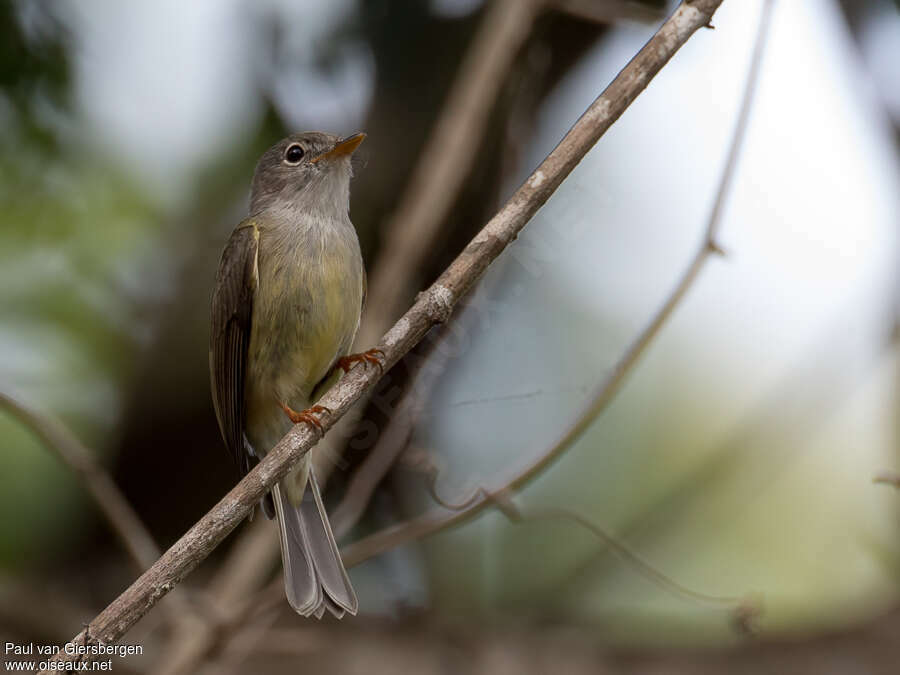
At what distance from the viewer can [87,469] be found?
3.37 meters

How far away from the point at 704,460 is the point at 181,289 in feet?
8.28

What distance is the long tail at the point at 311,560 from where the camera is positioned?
311cm

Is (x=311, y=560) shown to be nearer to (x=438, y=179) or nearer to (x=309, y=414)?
(x=309, y=414)

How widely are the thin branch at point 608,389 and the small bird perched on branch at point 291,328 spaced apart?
0.76 ft

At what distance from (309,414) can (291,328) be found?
0.61 m

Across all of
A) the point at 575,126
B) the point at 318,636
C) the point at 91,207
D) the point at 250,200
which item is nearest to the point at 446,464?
the point at 318,636

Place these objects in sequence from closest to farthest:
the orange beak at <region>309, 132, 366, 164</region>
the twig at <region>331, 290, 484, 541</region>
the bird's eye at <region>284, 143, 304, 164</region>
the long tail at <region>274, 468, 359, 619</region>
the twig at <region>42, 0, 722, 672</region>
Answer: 1. the twig at <region>42, 0, 722, 672</region>
2. the long tail at <region>274, 468, 359, 619</region>
3. the orange beak at <region>309, 132, 366, 164</region>
4. the twig at <region>331, 290, 484, 541</region>
5. the bird's eye at <region>284, 143, 304, 164</region>

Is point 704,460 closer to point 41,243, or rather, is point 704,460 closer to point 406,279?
point 406,279

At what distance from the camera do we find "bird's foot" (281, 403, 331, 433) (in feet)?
8.20

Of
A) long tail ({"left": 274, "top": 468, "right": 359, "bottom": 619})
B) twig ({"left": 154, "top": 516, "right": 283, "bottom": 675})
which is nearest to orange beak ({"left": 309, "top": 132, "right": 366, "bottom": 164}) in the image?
long tail ({"left": 274, "top": 468, "right": 359, "bottom": 619})

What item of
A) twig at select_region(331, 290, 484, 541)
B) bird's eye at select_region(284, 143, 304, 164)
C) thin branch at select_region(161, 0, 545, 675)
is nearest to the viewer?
twig at select_region(331, 290, 484, 541)

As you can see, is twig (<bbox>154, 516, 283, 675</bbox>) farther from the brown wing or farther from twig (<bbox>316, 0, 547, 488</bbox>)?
the brown wing

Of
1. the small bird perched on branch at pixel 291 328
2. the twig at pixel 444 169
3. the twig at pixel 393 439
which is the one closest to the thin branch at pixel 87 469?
the small bird perched on branch at pixel 291 328

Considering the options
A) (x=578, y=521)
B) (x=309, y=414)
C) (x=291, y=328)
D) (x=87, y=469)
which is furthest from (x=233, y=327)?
(x=578, y=521)
